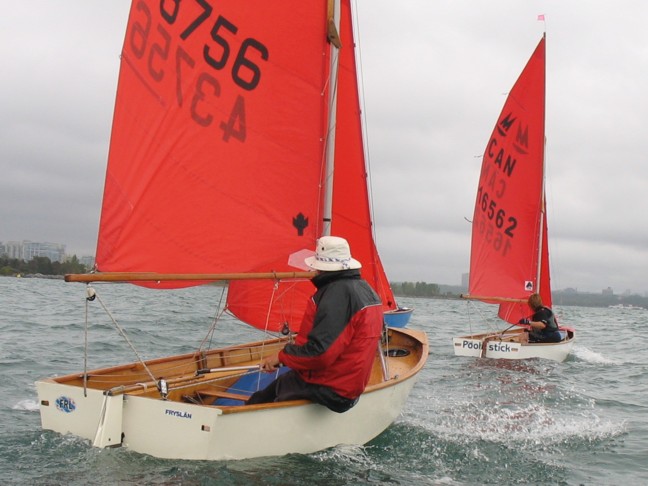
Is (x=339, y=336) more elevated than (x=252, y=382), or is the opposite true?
(x=339, y=336)

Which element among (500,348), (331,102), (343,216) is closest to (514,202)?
(500,348)

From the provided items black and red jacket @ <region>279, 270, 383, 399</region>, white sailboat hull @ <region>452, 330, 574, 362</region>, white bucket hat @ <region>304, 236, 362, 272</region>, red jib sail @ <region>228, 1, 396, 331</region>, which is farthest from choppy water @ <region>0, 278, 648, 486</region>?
red jib sail @ <region>228, 1, 396, 331</region>

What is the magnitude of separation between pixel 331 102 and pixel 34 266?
305 ft

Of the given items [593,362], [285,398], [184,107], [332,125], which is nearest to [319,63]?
[332,125]

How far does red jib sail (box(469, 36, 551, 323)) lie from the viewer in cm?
1535

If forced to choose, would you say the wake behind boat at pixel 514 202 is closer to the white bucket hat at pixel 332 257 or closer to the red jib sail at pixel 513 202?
the red jib sail at pixel 513 202

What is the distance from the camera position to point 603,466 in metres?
6.09

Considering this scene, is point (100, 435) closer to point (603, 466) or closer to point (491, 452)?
point (491, 452)

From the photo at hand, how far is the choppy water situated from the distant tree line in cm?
7758

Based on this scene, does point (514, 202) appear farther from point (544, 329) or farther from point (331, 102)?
point (331, 102)

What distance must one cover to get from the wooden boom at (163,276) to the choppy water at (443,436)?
1.21m

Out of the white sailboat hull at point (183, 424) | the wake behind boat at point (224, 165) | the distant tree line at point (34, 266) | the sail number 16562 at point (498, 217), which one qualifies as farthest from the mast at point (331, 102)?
the distant tree line at point (34, 266)

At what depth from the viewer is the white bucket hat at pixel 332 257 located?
5.07 meters

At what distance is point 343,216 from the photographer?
24.9 ft
